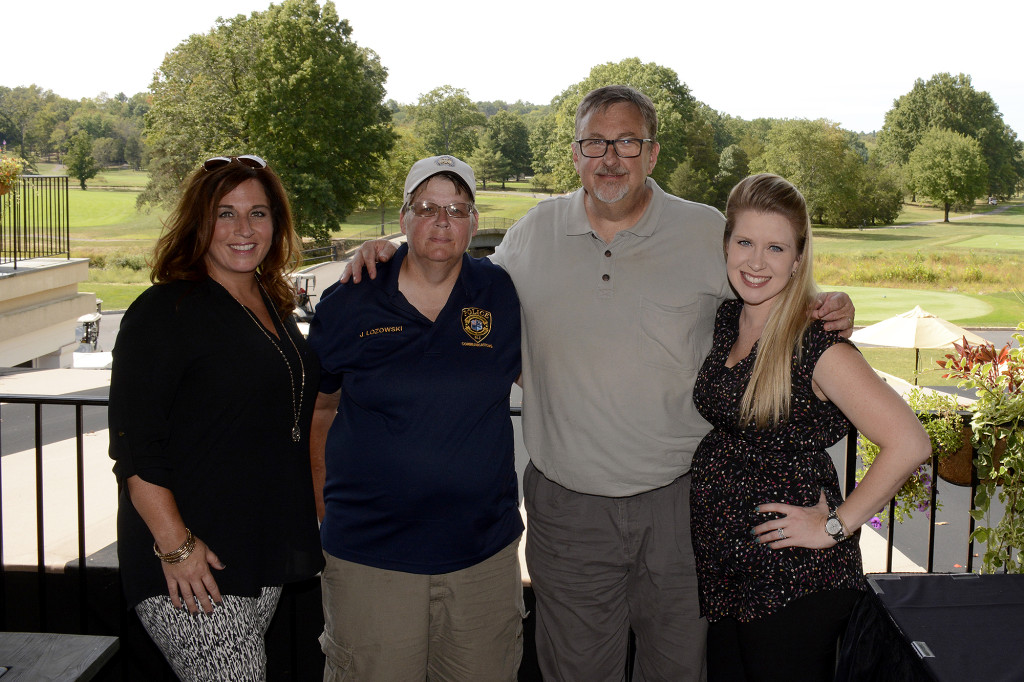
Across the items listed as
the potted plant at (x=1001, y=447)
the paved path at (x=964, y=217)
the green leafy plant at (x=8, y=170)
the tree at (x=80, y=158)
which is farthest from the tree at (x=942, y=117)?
the potted plant at (x=1001, y=447)

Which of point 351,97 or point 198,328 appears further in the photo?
point 351,97

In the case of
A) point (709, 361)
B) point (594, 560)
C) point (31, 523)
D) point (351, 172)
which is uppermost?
point (351, 172)

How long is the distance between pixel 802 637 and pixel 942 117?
66.1m

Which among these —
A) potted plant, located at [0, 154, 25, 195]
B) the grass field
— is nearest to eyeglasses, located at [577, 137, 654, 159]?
potted plant, located at [0, 154, 25, 195]

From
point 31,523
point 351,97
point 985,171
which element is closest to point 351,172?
point 351,97

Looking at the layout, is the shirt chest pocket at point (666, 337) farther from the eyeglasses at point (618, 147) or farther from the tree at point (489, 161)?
the tree at point (489, 161)

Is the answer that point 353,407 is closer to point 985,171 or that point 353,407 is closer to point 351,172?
point 351,172

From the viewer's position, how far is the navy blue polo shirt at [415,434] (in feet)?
5.68

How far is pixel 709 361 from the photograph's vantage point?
71.4 inches

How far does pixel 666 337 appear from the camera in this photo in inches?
75.4

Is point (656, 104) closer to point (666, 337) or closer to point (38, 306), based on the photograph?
point (38, 306)

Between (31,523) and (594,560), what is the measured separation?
4.20 metres

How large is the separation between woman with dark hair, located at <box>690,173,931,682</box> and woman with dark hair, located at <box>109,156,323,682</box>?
97 centimetres

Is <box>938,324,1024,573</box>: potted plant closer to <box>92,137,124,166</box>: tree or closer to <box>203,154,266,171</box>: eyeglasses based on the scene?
<box>203,154,266,171</box>: eyeglasses
